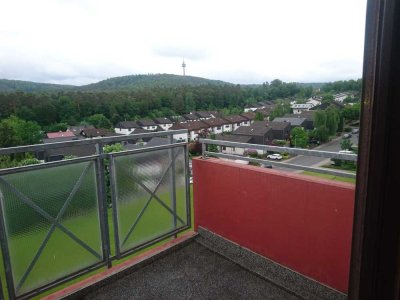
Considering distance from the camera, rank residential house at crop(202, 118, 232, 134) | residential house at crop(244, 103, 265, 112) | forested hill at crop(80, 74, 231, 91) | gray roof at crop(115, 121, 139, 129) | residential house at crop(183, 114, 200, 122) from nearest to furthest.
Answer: gray roof at crop(115, 121, 139, 129) → residential house at crop(202, 118, 232, 134) → residential house at crop(244, 103, 265, 112) → residential house at crop(183, 114, 200, 122) → forested hill at crop(80, 74, 231, 91)

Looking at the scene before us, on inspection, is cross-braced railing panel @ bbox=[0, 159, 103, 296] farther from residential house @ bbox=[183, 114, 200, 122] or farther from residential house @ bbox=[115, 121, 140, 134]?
residential house @ bbox=[183, 114, 200, 122]

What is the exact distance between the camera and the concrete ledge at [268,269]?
2.33 m

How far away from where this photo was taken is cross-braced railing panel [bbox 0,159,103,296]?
2.08 m

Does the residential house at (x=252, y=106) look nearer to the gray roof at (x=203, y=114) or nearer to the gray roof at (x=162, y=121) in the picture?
the gray roof at (x=203, y=114)

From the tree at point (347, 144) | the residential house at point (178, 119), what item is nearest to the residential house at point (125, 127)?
the residential house at point (178, 119)

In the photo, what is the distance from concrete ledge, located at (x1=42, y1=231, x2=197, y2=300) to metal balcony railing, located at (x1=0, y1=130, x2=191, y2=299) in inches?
5.0

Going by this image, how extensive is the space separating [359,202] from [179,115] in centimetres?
3512

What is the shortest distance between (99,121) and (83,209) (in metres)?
24.8

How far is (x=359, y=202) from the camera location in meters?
0.67

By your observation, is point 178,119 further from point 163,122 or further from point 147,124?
point 147,124

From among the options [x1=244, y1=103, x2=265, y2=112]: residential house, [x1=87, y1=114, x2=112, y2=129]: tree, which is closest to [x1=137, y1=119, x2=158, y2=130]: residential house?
[x1=87, y1=114, x2=112, y2=129]: tree

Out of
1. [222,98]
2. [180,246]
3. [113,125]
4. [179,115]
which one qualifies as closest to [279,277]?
[180,246]

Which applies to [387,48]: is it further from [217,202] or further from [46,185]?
[217,202]

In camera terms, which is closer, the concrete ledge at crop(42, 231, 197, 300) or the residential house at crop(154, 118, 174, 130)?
the concrete ledge at crop(42, 231, 197, 300)
